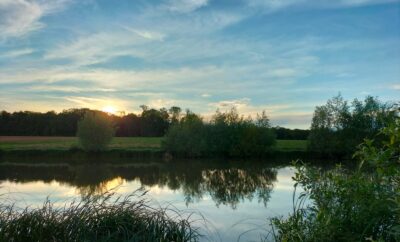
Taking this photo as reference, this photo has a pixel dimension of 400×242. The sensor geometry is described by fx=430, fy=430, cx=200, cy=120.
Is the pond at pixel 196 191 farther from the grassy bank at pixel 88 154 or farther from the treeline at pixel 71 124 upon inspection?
the treeline at pixel 71 124

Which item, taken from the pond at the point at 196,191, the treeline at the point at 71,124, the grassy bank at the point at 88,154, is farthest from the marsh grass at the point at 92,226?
the treeline at the point at 71,124

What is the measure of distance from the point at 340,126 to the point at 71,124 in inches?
1832

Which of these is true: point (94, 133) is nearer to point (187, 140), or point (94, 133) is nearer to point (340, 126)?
point (187, 140)

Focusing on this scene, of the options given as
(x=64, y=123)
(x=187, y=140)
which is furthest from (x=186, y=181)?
(x=64, y=123)

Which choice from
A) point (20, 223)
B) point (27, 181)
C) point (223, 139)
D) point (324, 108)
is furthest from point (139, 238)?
point (324, 108)

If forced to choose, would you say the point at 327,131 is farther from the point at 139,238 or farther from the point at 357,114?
the point at 139,238

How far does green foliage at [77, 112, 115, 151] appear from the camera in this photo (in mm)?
46438

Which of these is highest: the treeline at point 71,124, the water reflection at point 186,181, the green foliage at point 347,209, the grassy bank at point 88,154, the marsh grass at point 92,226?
the treeline at point 71,124

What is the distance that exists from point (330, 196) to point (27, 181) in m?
26.1

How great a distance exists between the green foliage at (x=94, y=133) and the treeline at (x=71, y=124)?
23.0m

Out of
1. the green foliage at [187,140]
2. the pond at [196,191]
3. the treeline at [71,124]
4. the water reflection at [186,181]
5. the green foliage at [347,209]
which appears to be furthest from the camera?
the treeline at [71,124]

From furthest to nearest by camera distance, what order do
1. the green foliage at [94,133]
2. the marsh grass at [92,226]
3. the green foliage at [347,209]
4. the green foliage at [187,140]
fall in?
the green foliage at [187,140], the green foliage at [94,133], the marsh grass at [92,226], the green foliage at [347,209]

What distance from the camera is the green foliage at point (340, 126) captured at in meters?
48.4

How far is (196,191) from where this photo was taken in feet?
70.7
